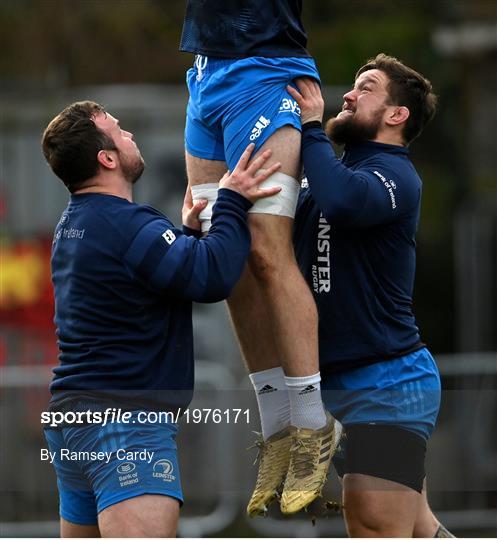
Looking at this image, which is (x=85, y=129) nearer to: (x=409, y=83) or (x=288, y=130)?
(x=288, y=130)

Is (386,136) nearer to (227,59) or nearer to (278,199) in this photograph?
(278,199)

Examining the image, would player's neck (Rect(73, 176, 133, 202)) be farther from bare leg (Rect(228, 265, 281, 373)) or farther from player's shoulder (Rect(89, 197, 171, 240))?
bare leg (Rect(228, 265, 281, 373))

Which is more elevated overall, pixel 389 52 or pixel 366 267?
pixel 389 52

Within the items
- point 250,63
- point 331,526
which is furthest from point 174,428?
point 331,526

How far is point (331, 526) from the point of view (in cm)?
888

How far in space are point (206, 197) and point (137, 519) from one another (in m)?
1.25

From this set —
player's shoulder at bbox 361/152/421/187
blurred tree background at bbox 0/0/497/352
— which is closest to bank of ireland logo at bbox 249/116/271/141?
player's shoulder at bbox 361/152/421/187

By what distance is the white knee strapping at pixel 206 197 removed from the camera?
5023mm

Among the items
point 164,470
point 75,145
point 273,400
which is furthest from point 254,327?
point 75,145

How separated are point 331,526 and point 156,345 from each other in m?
4.40

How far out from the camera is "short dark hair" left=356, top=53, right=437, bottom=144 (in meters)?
5.09

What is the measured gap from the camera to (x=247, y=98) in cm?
477

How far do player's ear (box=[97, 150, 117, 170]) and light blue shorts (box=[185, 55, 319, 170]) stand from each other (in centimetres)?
37

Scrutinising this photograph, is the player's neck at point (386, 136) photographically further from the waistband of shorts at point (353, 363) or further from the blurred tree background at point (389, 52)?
the blurred tree background at point (389, 52)
